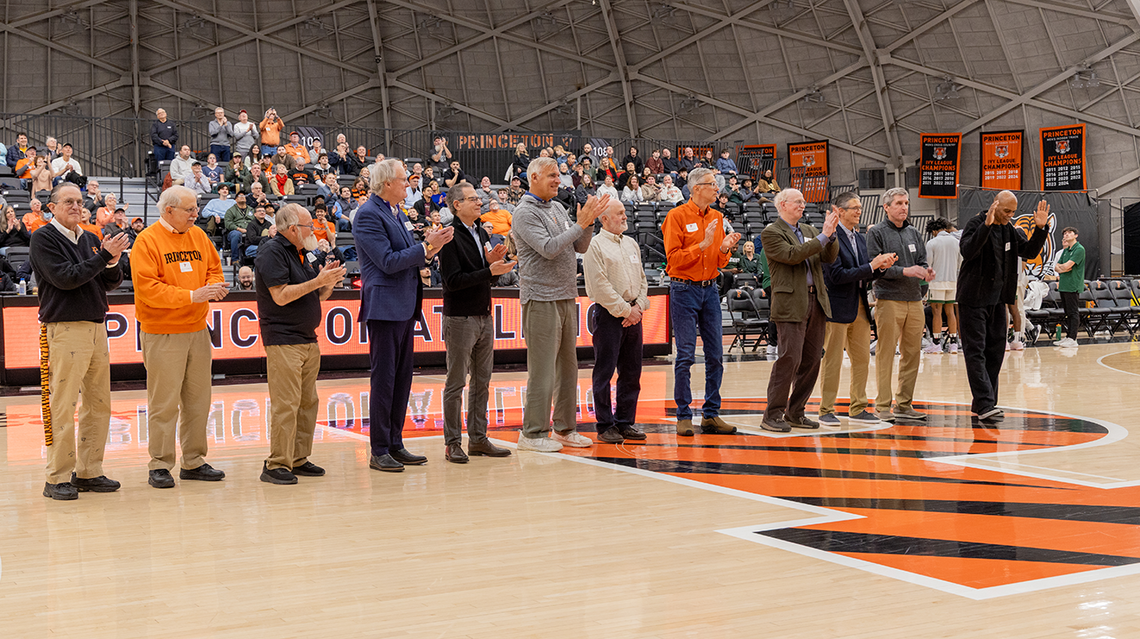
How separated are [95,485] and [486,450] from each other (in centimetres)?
236

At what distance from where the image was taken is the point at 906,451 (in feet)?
22.3

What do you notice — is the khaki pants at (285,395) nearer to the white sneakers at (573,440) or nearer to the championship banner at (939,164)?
the white sneakers at (573,440)

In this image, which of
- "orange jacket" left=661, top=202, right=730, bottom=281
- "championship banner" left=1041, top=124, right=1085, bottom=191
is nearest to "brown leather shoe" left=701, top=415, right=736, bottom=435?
"orange jacket" left=661, top=202, right=730, bottom=281

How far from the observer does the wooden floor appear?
3.49 m

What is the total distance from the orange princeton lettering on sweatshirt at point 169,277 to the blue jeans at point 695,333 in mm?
3243

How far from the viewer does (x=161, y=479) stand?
232 inches

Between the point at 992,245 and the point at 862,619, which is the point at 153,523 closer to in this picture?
the point at 862,619

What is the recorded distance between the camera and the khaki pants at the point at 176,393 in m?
5.96

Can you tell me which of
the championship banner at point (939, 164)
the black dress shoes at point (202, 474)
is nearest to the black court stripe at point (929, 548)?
the black dress shoes at point (202, 474)

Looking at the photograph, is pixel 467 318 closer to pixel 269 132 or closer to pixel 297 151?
pixel 297 151

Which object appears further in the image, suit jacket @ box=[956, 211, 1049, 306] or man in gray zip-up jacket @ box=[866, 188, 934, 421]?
man in gray zip-up jacket @ box=[866, 188, 934, 421]

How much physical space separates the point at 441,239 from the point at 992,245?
457 cm

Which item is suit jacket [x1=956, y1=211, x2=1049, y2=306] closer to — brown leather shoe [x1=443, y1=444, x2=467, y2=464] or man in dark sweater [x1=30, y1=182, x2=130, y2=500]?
brown leather shoe [x1=443, y1=444, x2=467, y2=464]

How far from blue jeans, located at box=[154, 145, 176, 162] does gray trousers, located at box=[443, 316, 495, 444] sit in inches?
618
